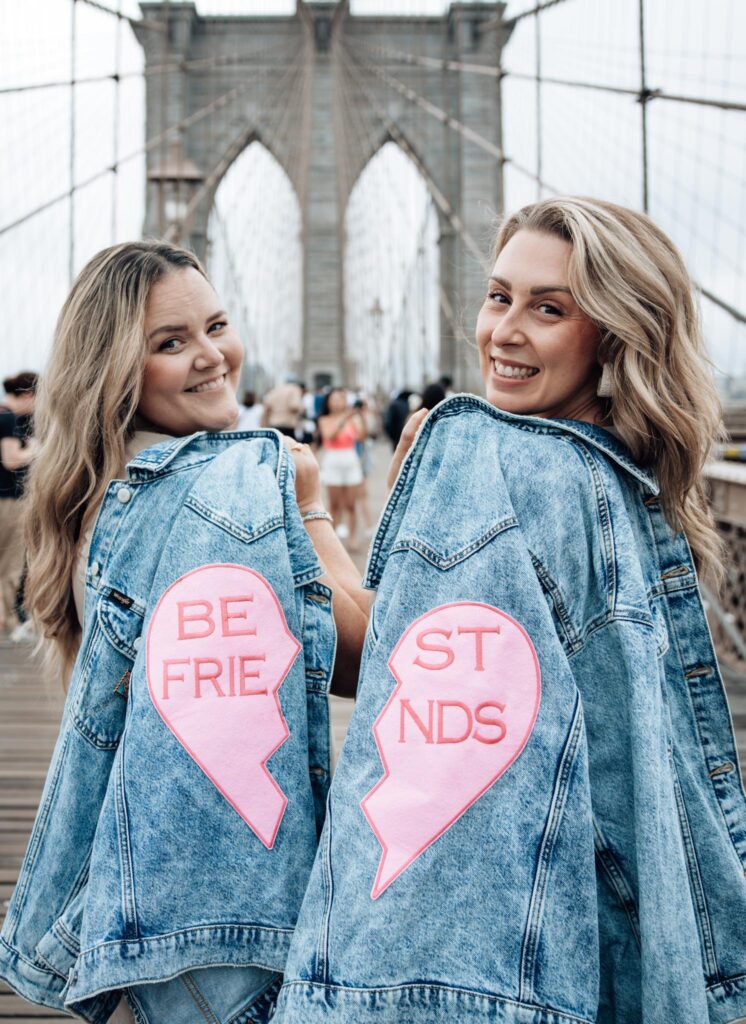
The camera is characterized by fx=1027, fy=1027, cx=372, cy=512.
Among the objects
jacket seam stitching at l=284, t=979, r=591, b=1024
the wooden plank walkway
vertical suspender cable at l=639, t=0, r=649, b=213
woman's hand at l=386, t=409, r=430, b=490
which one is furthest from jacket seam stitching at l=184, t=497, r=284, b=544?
vertical suspender cable at l=639, t=0, r=649, b=213

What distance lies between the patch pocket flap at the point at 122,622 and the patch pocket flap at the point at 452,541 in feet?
0.84

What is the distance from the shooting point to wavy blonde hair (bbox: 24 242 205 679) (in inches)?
37.9

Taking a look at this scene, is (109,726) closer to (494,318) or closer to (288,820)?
(288,820)

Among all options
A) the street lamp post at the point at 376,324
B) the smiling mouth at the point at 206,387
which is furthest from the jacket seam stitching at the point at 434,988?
the street lamp post at the point at 376,324

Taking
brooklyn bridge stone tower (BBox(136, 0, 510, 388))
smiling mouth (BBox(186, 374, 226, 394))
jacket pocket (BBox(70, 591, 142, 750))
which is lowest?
jacket pocket (BBox(70, 591, 142, 750))

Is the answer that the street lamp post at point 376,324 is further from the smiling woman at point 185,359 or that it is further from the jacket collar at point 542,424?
the jacket collar at point 542,424

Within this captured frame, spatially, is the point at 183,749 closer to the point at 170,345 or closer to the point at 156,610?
the point at 156,610

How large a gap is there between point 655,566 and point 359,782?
0.33 m

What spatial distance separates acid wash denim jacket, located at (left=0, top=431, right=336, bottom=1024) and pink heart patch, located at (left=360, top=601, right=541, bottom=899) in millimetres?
121

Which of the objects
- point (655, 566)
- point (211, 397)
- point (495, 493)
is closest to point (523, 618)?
point (495, 493)

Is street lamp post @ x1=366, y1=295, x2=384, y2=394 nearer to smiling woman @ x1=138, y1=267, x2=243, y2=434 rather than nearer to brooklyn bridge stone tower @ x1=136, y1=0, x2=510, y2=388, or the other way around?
brooklyn bridge stone tower @ x1=136, y1=0, x2=510, y2=388

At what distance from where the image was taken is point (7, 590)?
4.52 meters

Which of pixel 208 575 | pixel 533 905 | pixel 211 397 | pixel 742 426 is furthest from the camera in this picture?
pixel 742 426

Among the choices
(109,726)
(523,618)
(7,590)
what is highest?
(523,618)
